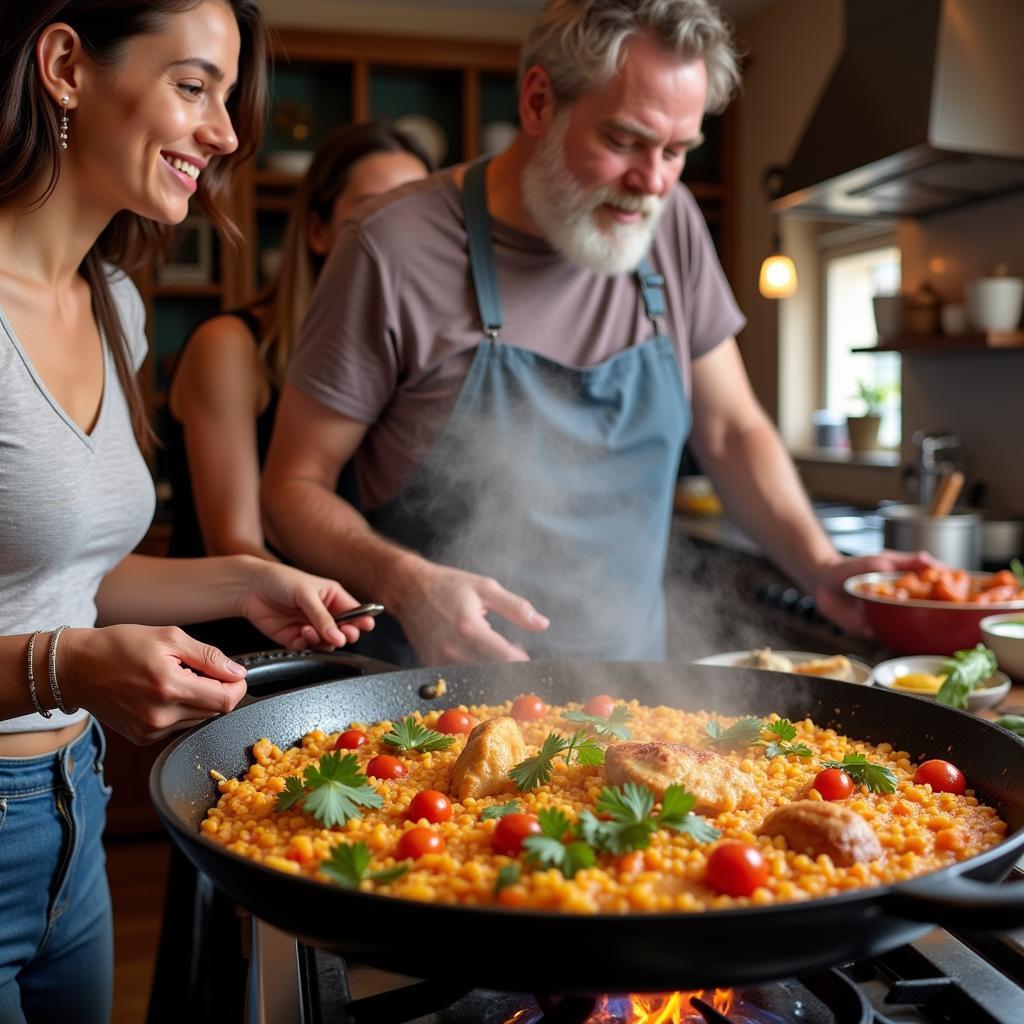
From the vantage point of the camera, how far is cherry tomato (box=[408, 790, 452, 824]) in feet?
3.43

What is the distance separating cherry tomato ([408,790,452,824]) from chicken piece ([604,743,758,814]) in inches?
6.3

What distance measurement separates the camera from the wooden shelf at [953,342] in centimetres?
327

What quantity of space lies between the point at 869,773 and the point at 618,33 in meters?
1.25

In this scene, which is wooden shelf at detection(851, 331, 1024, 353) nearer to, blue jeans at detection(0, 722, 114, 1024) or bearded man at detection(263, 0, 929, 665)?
bearded man at detection(263, 0, 929, 665)

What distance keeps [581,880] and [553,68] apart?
4.94 feet

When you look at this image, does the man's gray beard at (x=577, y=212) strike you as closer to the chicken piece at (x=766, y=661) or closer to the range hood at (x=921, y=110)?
the chicken piece at (x=766, y=661)

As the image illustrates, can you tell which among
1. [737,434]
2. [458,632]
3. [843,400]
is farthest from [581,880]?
[843,400]

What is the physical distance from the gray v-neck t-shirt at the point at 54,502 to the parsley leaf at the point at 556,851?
0.75 m

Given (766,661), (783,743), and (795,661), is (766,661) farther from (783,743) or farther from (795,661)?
(783,743)

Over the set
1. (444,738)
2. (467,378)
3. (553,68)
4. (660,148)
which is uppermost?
(553,68)

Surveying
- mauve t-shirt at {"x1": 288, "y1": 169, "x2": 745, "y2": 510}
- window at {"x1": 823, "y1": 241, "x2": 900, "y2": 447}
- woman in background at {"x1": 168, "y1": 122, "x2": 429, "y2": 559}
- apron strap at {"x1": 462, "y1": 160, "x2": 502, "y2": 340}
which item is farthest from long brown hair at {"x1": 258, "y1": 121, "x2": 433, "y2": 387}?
window at {"x1": 823, "y1": 241, "x2": 900, "y2": 447}

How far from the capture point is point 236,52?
4.77ft

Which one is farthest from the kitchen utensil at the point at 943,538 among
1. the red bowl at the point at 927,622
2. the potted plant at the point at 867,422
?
the potted plant at the point at 867,422

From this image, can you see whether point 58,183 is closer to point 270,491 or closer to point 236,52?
point 236,52
